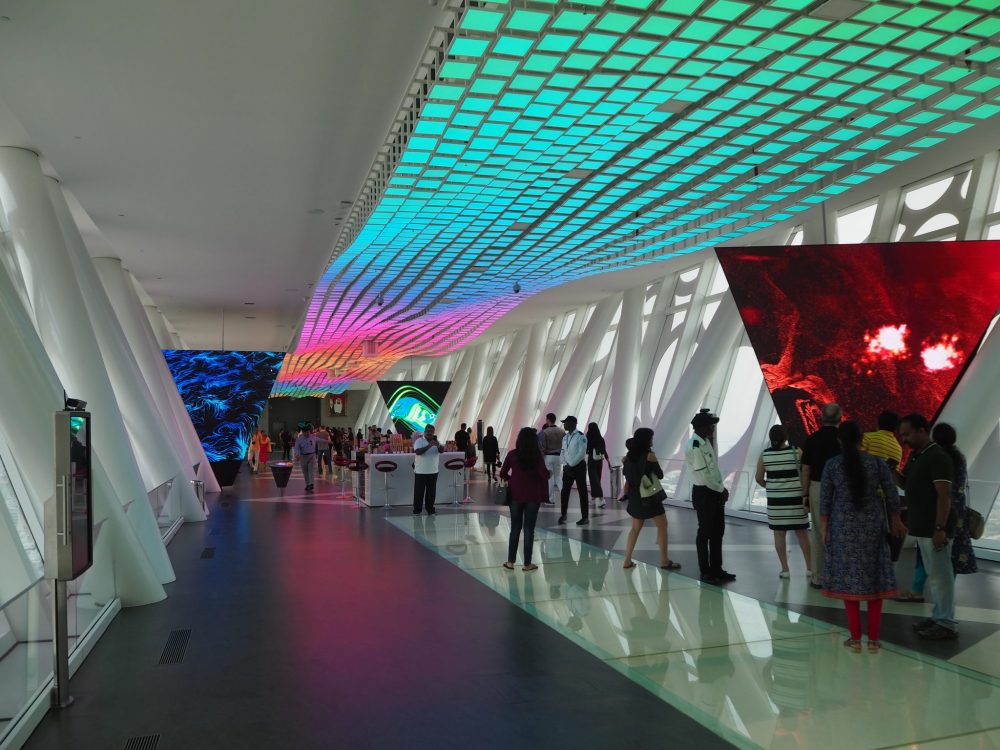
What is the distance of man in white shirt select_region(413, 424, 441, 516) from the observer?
512 inches

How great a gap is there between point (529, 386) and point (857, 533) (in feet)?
65.4

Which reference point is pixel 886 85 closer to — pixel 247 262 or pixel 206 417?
pixel 247 262

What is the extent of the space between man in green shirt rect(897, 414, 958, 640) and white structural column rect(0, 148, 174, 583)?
654 centimetres

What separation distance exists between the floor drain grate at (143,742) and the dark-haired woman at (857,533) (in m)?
3.87

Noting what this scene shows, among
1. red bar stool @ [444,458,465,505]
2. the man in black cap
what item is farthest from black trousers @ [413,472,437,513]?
the man in black cap

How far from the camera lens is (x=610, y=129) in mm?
A: 7785

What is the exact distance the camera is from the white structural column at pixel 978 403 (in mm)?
9031

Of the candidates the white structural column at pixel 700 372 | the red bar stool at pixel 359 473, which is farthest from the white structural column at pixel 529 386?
the white structural column at pixel 700 372

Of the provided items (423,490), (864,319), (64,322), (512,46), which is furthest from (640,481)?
(423,490)

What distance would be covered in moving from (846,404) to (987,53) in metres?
3.33

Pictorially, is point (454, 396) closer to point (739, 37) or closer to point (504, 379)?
point (504, 379)

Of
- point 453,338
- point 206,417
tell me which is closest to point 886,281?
point 206,417

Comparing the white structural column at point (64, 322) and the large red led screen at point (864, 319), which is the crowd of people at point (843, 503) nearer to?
the large red led screen at point (864, 319)

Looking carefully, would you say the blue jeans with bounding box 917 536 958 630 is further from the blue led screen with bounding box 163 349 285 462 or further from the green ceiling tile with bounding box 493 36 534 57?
the blue led screen with bounding box 163 349 285 462
